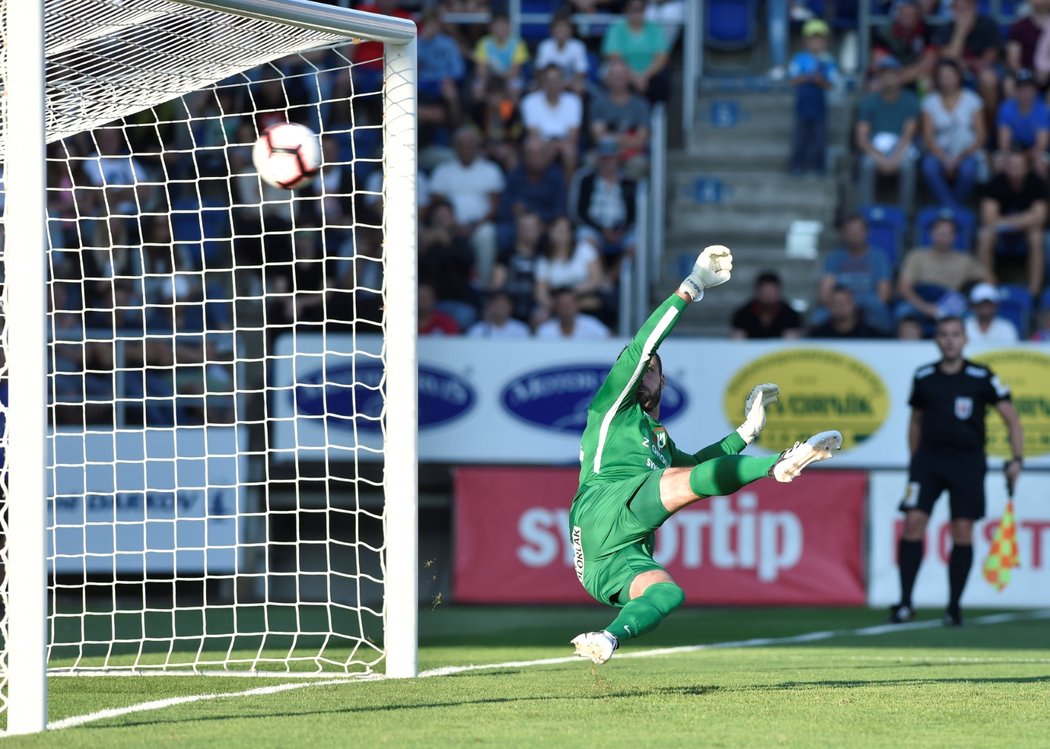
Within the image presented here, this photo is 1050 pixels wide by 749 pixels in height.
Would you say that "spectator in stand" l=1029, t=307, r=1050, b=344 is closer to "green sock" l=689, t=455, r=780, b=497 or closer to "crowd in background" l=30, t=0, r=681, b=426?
"crowd in background" l=30, t=0, r=681, b=426

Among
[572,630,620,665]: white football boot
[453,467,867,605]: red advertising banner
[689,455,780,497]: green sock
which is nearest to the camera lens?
[572,630,620,665]: white football boot

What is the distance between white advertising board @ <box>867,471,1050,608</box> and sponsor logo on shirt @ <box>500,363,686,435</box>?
1.78m

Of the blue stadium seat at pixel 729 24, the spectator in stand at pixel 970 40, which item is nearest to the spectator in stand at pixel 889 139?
the spectator in stand at pixel 970 40

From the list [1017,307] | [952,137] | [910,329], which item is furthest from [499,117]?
[1017,307]

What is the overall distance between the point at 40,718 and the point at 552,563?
787 centimetres

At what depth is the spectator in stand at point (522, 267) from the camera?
15711mm

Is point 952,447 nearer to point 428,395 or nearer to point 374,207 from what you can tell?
point 428,395

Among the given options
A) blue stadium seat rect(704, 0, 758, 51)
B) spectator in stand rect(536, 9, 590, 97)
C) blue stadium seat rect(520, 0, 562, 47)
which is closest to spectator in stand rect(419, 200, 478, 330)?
spectator in stand rect(536, 9, 590, 97)

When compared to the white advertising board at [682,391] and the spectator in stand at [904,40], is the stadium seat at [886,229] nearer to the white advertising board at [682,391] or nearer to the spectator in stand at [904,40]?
the spectator in stand at [904,40]

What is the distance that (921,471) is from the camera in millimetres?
12664

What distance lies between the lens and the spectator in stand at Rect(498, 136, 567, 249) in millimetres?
16781

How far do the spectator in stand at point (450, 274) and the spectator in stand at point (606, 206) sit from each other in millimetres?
1438

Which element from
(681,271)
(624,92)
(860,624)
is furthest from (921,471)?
(624,92)

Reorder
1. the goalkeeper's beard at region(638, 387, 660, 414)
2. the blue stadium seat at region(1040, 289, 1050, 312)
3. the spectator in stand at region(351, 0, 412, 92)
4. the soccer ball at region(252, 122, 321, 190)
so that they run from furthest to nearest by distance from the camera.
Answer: the spectator in stand at region(351, 0, 412, 92) → the blue stadium seat at region(1040, 289, 1050, 312) → the soccer ball at region(252, 122, 321, 190) → the goalkeeper's beard at region(638, 387, 660, 414)
